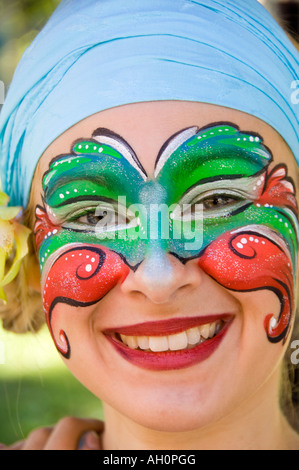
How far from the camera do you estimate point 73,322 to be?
1.99m

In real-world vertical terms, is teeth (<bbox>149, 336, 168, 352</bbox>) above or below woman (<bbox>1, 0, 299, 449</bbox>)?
below

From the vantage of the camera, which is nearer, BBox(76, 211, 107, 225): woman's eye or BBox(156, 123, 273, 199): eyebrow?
BBox(156, 123, 273, 199): eyebrow

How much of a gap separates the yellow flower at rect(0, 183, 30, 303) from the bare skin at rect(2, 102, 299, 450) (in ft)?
0.65

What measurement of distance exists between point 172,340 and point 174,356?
53 mm

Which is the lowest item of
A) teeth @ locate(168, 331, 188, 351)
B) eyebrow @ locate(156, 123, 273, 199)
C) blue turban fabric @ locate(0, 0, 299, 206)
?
teeth @ locate(168, 331, 188, 351)

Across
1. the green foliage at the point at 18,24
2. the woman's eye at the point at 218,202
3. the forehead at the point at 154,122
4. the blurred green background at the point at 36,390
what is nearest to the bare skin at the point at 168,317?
the forehead at the point at 154,122

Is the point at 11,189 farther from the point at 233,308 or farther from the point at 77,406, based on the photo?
the point at 77,406

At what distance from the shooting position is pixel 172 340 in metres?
1.98

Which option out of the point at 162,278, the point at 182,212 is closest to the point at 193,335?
the point at 162,278

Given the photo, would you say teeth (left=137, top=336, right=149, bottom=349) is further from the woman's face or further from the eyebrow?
the eyebrow

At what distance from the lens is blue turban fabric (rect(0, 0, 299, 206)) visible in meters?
1.89

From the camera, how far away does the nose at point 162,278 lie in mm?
1812

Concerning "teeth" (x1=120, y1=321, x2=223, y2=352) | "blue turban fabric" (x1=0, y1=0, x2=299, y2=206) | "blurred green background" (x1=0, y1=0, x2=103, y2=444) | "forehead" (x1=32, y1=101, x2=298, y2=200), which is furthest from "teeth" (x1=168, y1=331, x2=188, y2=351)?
"blurred green background" (x1=0, y1=0, x2=103, y2=444)

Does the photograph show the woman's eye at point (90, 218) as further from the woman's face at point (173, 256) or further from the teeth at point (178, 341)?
the teeth at point (178, 341)
